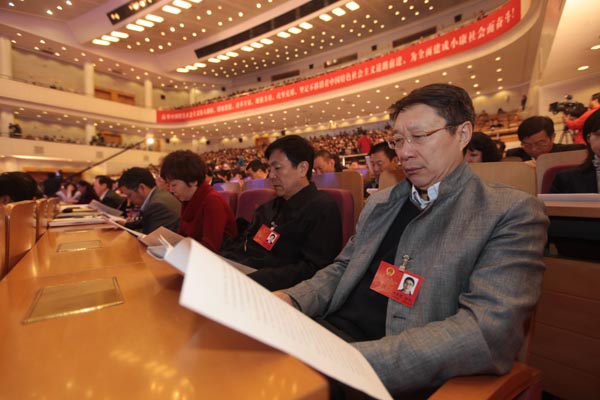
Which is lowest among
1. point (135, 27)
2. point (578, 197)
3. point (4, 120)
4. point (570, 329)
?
point (570, 329)

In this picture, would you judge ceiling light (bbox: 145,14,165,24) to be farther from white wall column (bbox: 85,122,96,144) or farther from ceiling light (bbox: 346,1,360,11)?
ceiling light (bbox: 346,1,360,11)

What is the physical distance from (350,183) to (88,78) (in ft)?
56.9

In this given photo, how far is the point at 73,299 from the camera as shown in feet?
2.32

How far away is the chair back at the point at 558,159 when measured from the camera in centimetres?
192

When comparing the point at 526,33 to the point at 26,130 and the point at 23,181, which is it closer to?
the point at 23,181

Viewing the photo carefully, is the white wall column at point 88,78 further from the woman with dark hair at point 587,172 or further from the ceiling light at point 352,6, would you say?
the woman with dark hair at point 587,172

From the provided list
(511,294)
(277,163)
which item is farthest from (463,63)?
(511,294)

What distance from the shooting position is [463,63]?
8.77 metres

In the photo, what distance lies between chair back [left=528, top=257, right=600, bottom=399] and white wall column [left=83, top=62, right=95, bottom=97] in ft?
58.7

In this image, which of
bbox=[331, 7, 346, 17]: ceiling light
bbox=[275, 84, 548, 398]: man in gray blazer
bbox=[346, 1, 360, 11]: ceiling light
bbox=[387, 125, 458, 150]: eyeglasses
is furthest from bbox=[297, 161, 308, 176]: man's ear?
bbox=[331, 7, 346, 17]: ceiling light

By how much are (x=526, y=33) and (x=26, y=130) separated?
1878 cm

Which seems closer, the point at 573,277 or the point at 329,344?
the point at 329,344

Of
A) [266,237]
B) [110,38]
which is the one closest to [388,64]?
[266,237]

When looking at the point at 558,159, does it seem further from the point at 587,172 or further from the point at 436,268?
the point at 436,268
